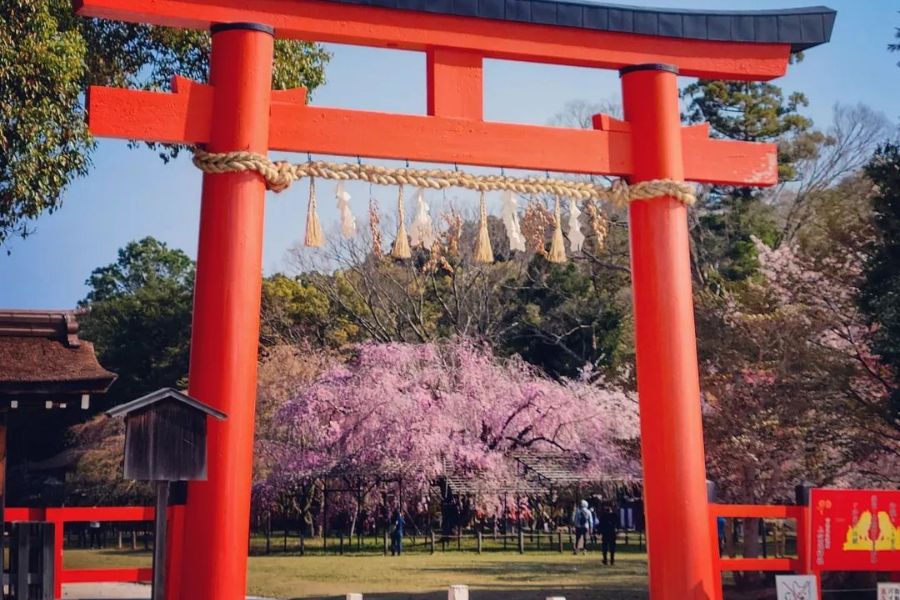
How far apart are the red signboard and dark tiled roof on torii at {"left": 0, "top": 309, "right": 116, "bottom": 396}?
572 cm

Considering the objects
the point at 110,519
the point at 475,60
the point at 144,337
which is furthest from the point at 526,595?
the point at 144,337

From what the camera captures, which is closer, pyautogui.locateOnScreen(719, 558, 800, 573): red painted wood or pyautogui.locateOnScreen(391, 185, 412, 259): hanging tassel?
pyautogui.locateOnScreen(391, 185, 412, 259): hanging tassel

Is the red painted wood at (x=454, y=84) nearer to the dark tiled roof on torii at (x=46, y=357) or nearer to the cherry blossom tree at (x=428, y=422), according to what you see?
the dark tiled roof on torii at (x=46, y=357)

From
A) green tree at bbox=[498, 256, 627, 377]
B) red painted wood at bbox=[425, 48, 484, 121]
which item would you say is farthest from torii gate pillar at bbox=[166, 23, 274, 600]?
green tree at bbox=[498, 256, 627, 377]

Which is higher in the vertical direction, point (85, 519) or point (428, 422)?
point (428, 422)

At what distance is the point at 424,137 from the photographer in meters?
7.54

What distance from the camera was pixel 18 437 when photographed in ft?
86.0

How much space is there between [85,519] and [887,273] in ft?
31.2

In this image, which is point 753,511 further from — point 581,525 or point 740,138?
point 740,138

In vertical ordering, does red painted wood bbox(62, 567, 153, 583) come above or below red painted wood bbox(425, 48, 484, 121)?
below

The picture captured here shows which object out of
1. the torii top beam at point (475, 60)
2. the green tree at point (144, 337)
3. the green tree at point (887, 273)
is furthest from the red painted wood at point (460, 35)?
the green tree at point (144, 337)

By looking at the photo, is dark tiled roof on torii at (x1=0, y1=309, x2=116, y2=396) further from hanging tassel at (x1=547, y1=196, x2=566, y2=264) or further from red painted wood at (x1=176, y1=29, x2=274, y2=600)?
hanging tassel at (x1=547, y1=196, x2=566, y2=264)

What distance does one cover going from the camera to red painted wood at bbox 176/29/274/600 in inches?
262

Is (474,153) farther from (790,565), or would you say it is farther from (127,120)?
(790,565)
